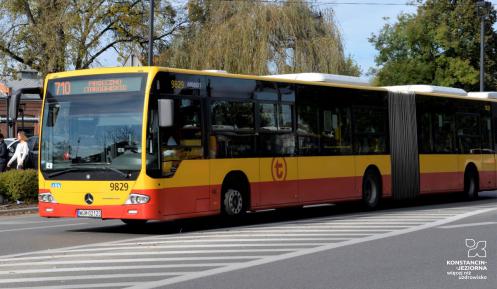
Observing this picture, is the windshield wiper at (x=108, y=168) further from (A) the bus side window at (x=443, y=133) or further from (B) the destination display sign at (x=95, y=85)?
(A) the bus side window at (x=443, y=133)

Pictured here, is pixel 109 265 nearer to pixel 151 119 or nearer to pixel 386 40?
pixel 151 119

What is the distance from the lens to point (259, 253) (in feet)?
37.3

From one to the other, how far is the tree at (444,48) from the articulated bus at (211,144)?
34116 mm

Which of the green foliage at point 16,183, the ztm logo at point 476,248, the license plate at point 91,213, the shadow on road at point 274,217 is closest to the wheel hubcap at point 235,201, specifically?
the shadow on road at point 274,217

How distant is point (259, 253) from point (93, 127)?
452 centimetres

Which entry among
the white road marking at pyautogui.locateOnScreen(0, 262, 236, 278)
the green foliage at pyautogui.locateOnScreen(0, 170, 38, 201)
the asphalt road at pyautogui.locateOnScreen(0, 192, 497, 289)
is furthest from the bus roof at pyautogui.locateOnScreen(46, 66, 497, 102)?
the green foliage at pyautogui.locateOnScreen(0, 170, 38, 201)

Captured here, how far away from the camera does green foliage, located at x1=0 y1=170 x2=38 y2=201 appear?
74.1ft

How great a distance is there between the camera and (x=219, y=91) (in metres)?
15.8

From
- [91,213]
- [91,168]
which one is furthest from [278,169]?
[91,213]

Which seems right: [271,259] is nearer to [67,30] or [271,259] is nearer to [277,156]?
[277,156]

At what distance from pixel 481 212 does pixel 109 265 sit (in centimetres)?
1103

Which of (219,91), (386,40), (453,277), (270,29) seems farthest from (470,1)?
(453,277)

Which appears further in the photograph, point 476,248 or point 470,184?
point 470,184

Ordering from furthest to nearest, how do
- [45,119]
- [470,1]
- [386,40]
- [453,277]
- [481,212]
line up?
[386,40], [470,1], [481,212], [45,119], [453,277]
